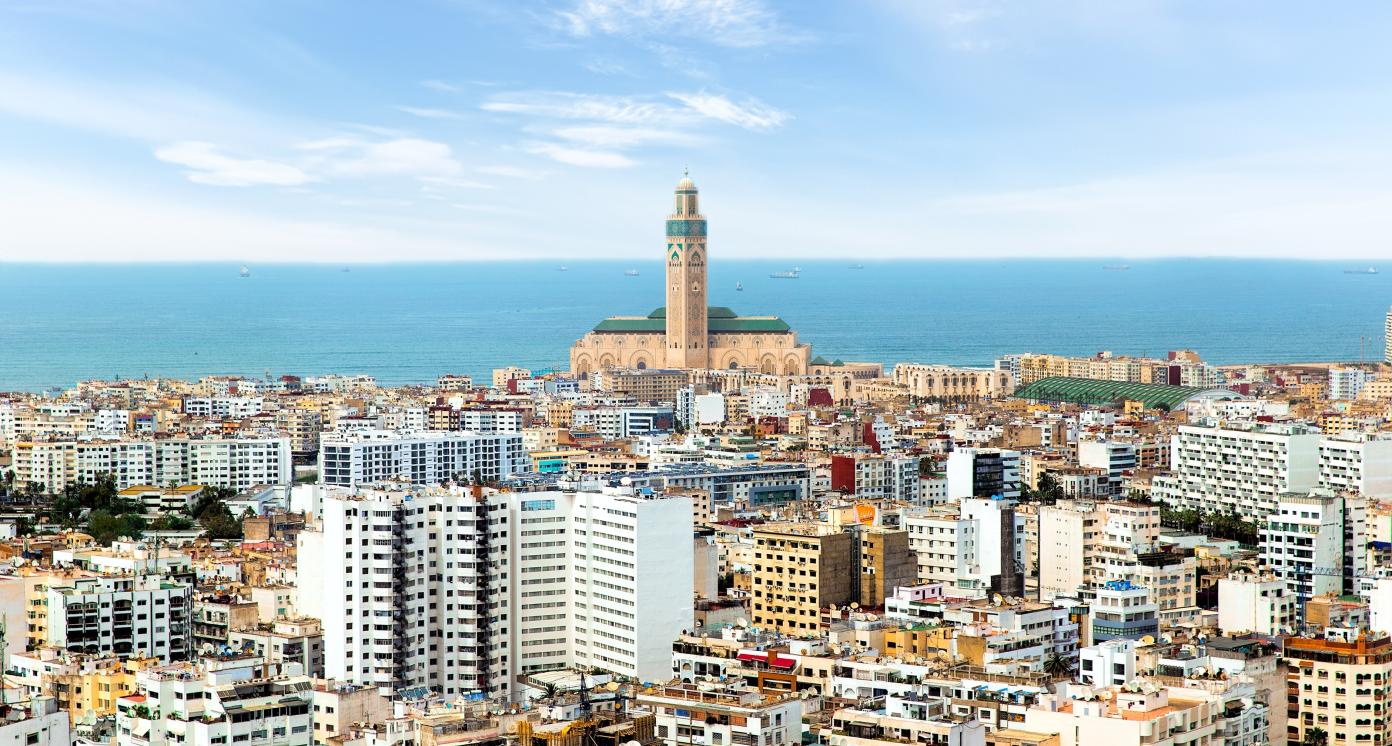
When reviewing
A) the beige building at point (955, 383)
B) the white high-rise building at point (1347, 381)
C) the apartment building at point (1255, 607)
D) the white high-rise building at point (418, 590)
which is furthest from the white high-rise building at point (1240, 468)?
the beige building at point (955, 383)

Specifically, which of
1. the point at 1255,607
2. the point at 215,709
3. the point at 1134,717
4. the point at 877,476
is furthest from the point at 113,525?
the point at 1134,717

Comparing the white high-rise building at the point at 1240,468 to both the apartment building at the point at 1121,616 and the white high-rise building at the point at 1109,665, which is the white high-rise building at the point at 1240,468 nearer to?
the apartment building at the point at 1121,616

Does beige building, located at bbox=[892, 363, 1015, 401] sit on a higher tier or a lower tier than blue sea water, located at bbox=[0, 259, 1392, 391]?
lower

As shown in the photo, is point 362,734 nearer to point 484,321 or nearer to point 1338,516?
point 1338,516

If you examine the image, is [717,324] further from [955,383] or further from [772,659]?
[772,659]

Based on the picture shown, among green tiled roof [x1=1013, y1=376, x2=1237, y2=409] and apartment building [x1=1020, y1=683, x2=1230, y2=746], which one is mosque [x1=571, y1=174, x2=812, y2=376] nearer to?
green tiled roof [x1=1013, y1=376, x2=1237, y2=409]

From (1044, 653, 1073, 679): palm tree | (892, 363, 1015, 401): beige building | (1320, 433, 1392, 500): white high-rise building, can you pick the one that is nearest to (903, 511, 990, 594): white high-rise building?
(1044, 653, 1073, 679): palm tree
